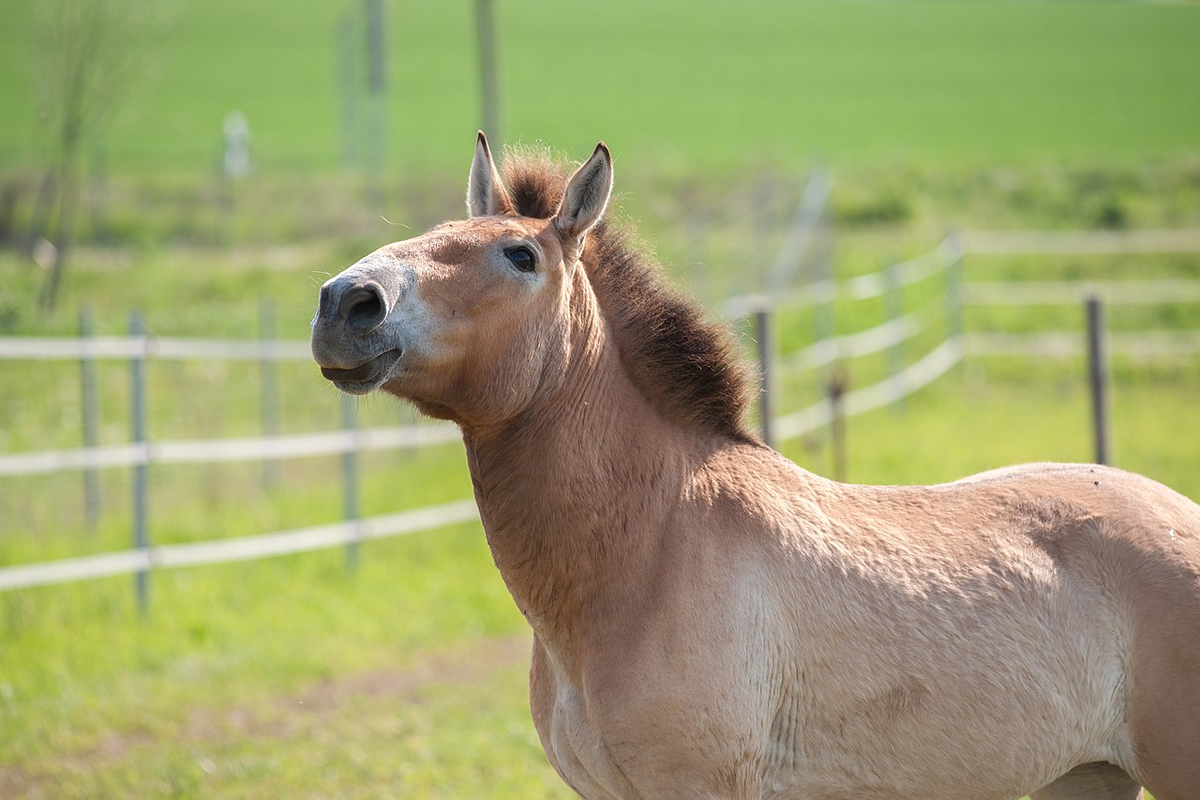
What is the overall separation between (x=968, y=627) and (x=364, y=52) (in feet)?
134

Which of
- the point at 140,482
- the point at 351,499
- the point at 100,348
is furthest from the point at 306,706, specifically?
the point at 100,348

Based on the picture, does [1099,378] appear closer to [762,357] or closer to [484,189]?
[762,357]

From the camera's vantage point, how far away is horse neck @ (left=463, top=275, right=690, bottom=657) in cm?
328

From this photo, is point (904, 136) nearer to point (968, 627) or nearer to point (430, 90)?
point (430, 90)

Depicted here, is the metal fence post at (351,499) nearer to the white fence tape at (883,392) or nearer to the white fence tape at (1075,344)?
the white fence tape at (883,392)

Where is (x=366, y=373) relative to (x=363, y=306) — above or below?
below

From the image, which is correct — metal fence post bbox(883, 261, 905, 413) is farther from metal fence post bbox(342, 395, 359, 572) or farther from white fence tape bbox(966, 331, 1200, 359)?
metal fence post bbox(342, 395, 359, 572)

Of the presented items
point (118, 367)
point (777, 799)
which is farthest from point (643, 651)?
point (118, 367)

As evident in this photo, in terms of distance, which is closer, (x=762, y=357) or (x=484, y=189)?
(x=484, y=189)

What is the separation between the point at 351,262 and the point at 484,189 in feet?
41.9

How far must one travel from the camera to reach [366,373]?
3.04 m

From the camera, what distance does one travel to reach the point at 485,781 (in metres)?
5.49

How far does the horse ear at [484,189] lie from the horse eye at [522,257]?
38cm

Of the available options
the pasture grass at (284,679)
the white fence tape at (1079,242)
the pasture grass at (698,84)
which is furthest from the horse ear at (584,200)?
the pasture grass at (698,84)
